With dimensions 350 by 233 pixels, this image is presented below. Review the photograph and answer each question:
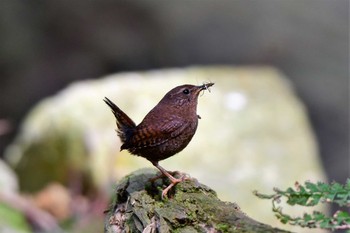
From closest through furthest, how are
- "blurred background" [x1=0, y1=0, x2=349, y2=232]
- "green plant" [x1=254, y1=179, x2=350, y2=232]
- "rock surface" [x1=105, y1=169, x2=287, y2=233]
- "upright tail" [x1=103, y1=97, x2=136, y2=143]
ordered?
"green plant" [x1=254, y1=179, x2=350, y2=232], "rock surface" [x1=105, y1=169, x2=287, y2=233], "upright tail" [x1=103, y1=97, x2=136, y2=143], "blurred background" [x1=0, y1=0, x2=349, y2=232]

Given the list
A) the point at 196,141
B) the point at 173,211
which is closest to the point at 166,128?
the point at 173,211

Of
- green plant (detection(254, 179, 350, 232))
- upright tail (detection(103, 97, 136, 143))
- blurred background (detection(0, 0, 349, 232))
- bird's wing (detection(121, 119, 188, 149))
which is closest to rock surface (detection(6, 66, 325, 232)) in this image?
blurred background (detection(0, 0, 349, 232))

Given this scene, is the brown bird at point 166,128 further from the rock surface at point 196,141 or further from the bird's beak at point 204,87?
the rock surface at point 196,141

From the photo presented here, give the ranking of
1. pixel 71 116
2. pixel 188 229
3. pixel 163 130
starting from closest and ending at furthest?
pixel 188 229
pixel 163 130
pixel 71 116

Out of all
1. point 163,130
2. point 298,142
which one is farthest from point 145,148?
point 298,142

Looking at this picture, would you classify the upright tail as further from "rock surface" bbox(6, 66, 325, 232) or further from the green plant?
"rock surface" bbox(6, 66, 325, 232)

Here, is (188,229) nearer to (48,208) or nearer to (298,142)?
(48,208)

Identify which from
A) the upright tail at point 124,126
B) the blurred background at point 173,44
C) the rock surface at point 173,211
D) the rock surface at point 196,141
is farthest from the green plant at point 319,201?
the blurred background at point 173,44
